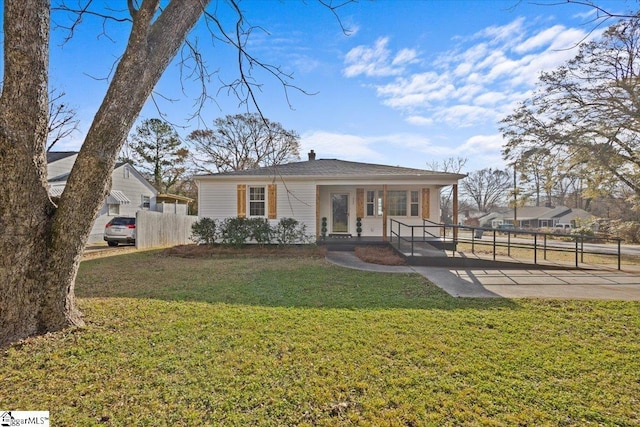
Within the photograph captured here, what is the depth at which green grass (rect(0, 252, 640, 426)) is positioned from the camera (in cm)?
207

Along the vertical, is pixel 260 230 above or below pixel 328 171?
below

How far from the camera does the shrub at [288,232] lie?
10.8 metres

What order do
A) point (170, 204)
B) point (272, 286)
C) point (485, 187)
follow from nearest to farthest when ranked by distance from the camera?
point (272, 286)
point (170, 204)
point (485, 187)

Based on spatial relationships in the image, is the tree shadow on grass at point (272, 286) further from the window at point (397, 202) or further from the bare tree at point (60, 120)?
the bare tree at point (60, 120)

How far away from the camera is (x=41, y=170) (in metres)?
3.09

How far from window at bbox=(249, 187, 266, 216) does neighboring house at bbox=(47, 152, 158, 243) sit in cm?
767

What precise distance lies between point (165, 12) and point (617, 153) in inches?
701

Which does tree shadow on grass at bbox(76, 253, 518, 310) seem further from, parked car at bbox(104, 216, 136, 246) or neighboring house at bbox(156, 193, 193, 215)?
neighboring house at bbox(156, 193, 193, 215)

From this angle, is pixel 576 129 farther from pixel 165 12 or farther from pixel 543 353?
pixel 165 12

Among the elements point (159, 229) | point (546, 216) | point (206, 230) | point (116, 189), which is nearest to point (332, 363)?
point (206, 230)

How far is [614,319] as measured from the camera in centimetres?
393
